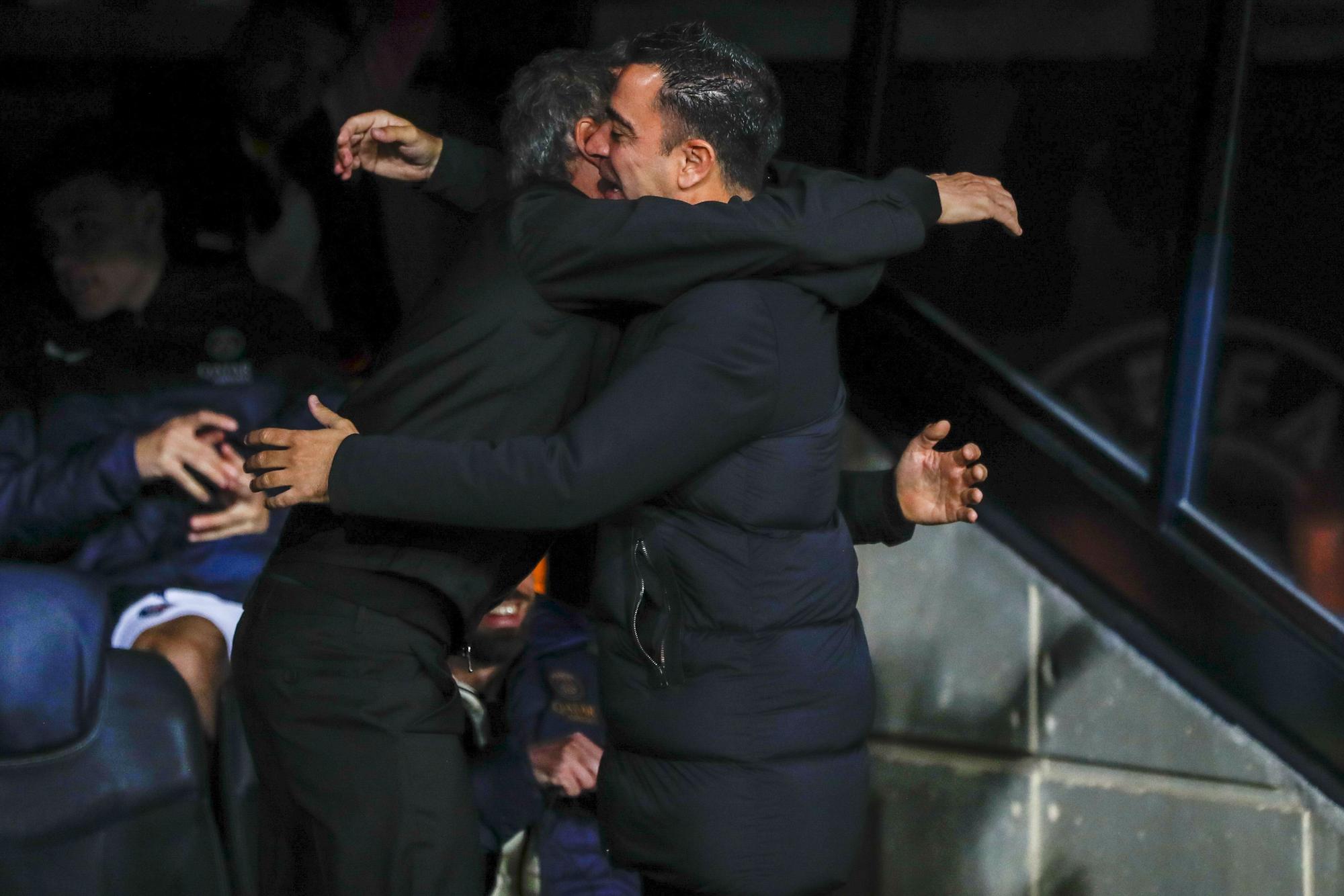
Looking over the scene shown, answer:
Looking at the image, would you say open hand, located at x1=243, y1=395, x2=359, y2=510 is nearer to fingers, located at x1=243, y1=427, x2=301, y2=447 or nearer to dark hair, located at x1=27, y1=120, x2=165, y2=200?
fingers, located at x1=243, y1=427, x2=301, y2=447

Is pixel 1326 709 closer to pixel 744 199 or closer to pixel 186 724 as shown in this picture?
pixel 744 199

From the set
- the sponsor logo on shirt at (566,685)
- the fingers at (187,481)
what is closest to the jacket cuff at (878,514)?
the sponsor logo on shirt at (566,685)

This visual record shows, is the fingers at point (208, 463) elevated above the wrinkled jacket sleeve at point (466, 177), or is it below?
below

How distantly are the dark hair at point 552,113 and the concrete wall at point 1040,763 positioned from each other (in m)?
1.28

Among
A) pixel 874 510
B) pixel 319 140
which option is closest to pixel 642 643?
pixel 874 510

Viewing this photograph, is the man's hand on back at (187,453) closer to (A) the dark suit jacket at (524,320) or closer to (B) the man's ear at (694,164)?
(A) the dark suit jacket at (524,320)

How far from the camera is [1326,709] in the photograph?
88.7 inches

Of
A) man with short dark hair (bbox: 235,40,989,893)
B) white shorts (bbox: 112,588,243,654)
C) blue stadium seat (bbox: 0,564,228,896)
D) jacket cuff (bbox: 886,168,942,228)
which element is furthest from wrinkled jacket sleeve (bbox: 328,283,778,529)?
white shorts (bbox: 112,588,243,654)

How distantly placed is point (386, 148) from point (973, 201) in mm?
910

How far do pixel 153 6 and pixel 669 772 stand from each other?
9.04 ft

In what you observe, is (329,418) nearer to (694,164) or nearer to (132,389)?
(694,164)

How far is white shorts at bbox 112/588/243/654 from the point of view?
2.68 meters

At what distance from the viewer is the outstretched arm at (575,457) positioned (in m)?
1.50

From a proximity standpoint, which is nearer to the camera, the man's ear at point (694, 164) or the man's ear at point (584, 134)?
the man's ear at point (694, 164)
